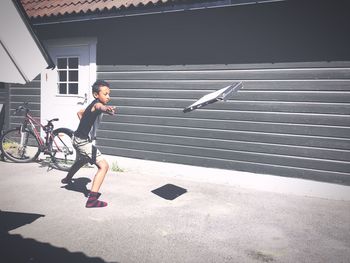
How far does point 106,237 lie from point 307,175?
3.72 m

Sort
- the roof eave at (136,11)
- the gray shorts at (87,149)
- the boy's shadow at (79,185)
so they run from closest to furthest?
1. the gray shorts at (87,149)
2. the boy's shadow at (79,185)
3. the roof eave at (136,11)

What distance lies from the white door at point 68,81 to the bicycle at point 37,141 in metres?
0.65

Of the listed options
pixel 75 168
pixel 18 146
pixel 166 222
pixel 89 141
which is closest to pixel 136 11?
pixel 89 141

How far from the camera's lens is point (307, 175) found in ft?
17.2

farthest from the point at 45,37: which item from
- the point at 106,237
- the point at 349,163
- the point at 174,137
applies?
the point at 349,163

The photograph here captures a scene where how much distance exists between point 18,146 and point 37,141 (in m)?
1.03

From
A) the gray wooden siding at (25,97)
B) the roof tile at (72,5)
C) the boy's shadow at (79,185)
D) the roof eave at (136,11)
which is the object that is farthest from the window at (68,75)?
the boy's shadow at (79,185)

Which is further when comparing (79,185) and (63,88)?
(63,88)

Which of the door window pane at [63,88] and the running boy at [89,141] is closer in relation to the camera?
the running boy at [89,141]

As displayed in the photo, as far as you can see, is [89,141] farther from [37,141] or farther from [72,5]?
[72,5]

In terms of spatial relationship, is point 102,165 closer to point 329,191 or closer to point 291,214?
point 291,214

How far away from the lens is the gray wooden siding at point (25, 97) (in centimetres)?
798

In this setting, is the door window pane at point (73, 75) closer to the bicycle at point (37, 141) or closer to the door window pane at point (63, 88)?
the door window pane at point (63, 88)

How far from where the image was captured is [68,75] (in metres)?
7.56
